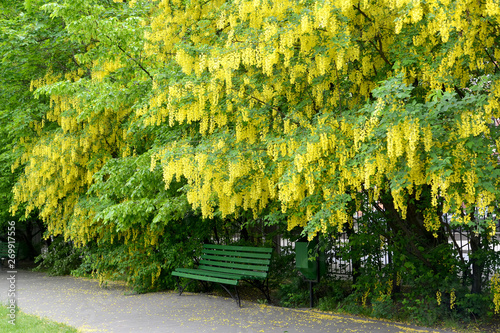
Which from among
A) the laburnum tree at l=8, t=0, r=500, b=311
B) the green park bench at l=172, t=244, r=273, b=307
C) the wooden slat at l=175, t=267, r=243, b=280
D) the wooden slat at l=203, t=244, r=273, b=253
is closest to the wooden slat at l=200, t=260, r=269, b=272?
the green park bench at l=172, t=244, r=273, b=307

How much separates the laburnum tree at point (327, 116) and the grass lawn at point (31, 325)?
1895mm

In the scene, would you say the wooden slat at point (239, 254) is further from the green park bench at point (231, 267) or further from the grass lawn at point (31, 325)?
the grass lawn at point (31, 325)

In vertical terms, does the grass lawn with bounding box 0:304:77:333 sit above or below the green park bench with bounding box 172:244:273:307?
below

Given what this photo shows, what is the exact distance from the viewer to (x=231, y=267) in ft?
24.5

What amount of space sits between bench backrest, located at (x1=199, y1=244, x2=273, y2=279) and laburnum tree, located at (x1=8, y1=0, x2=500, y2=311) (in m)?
0.69

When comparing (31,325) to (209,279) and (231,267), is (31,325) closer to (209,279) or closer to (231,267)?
(209,279)

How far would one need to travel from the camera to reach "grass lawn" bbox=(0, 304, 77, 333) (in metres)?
5.31

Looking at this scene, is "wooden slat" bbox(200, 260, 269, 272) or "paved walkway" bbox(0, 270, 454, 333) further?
"wooden slat" bbox(200, 260, 269, 272)

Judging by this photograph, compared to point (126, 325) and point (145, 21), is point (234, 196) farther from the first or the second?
point (145, 21)

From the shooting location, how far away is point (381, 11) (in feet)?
16.7

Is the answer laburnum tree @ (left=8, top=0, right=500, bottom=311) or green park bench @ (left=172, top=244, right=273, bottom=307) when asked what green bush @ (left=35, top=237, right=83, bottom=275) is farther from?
green park bench @ (left=172, top=244, right=273, bottom=307)

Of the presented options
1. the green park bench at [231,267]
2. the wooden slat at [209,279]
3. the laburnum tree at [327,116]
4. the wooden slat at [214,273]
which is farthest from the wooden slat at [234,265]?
the laburnum tree at [327,116]

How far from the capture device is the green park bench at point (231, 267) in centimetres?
680

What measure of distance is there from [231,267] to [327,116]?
11.6 ft
